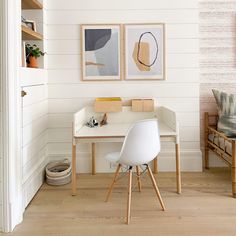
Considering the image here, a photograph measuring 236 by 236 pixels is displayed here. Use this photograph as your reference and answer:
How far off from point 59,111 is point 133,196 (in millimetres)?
1348

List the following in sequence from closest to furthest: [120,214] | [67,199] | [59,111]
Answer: [120,214], [67,199], [59,111]

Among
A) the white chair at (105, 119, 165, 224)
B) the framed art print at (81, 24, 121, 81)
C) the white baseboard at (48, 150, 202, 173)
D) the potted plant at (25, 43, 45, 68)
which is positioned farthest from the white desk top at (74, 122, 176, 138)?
the potted plant at (25, 43, 45, 68)

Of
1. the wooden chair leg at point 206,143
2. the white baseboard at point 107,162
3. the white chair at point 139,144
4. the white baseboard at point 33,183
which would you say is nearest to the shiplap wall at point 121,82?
the white baseboard at point 107,162

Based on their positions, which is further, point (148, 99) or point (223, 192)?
point (148, 99)

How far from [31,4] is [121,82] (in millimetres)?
1251

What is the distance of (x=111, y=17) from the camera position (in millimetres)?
3605

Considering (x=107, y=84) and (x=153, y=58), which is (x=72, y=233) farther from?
(x=153, y=58)

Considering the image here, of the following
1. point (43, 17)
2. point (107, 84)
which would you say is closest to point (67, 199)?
point (107, 84)

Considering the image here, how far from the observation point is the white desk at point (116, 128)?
113 inches

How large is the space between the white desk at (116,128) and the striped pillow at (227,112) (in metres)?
0.63

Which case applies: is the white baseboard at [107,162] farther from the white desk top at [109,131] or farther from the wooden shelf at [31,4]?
the wooden shelf at [31,4]

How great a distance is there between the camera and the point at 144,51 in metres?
3.62

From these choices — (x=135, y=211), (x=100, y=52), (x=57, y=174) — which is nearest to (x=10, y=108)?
(x=57, y=174)

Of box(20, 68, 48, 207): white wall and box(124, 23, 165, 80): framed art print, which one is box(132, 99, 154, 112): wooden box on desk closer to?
box(124, 23, 165, 80): framed art print
